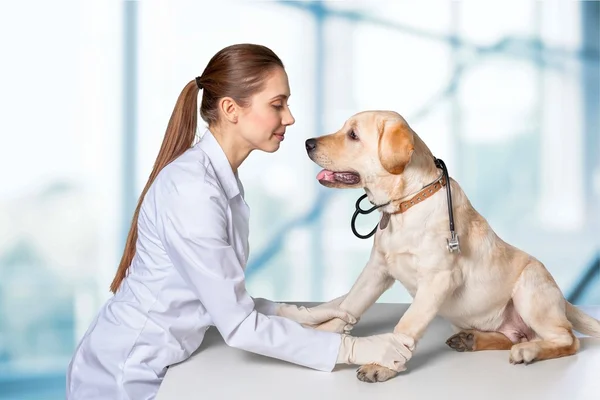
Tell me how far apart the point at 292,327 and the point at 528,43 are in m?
3.55

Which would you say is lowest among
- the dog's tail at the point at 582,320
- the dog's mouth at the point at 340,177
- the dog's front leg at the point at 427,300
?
the dog's tail at the point at 582,320

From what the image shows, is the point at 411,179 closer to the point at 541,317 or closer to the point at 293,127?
the point at 541,317

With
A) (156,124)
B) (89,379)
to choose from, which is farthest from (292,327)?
(156,124)

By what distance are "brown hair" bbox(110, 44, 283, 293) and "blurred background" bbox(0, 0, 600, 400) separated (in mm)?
2380

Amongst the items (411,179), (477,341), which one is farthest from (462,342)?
(411,179)

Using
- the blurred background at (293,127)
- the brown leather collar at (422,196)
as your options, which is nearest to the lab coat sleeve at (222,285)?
the brown leather collar at (422,196)

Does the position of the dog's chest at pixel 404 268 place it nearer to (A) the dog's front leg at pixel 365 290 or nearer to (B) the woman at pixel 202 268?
(A) the dog's front leg at pixel 365 290

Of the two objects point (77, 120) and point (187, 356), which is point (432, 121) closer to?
point (77, 120)

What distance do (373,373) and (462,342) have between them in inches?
13.9

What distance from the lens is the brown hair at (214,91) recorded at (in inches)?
70.4

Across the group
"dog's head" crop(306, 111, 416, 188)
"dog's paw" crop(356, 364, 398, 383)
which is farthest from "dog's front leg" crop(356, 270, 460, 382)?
"dog's head" crop(306, 111, 416, 188)

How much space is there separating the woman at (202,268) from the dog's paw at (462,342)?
0.25 meters

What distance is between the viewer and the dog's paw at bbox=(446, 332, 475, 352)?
1854 millimetres

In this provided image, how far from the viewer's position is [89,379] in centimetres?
179
